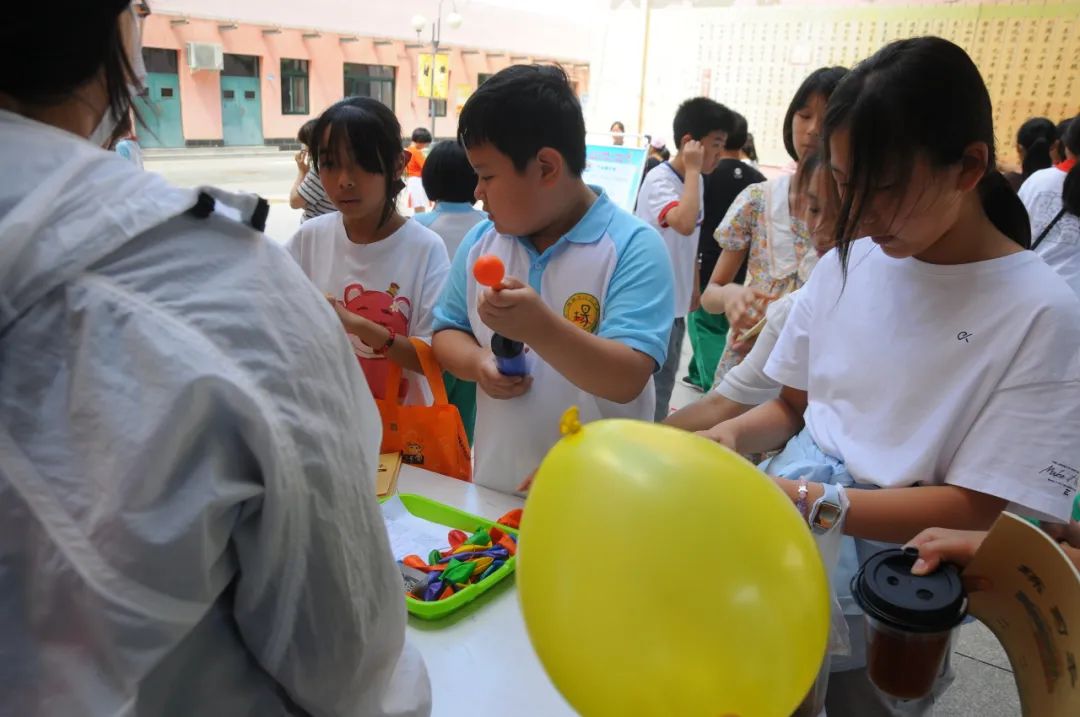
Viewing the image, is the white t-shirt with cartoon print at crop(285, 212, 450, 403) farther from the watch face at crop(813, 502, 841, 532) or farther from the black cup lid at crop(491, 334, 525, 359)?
the watch face at crop(813, 502, 841, 532)

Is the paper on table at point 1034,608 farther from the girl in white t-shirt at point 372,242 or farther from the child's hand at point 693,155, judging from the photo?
the child's hand at point 693,155

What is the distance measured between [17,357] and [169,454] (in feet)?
0.31

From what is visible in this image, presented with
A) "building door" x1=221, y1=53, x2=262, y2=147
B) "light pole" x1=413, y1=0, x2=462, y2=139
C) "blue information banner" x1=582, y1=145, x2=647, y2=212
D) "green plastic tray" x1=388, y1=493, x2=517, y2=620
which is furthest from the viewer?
"building door" x1=221, y1=53, x2=262, y2=147

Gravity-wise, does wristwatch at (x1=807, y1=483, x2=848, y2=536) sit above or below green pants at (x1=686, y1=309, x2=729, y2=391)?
above

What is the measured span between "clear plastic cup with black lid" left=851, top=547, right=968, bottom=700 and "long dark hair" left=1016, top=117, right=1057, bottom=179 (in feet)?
12.2

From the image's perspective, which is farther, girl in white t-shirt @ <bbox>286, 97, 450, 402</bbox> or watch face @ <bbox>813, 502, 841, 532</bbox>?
girl in white t-shirt @ <bbox>286, 97, 450, 402</bbox>

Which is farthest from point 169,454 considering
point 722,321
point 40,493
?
point 722,321

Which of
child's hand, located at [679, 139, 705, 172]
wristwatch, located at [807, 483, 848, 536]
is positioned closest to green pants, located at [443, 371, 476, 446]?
wristwatch, located at [807, 483, 848, 536]

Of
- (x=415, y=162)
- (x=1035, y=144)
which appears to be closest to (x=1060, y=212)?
(x=1035, y=144)

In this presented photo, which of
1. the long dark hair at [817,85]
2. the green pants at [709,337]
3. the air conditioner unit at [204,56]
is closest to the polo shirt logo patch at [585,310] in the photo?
the long dark hair at [817,85]

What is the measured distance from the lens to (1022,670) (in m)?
0.71

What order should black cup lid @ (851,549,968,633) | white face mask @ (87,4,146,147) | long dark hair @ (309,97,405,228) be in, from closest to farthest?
white face mask @ (87,4,146,147) → black cup lid @ (851,549,968,633) → long dark hair @ (309,97,405,228)

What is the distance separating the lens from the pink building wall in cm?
680

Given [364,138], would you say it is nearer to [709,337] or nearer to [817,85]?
[817,85]
